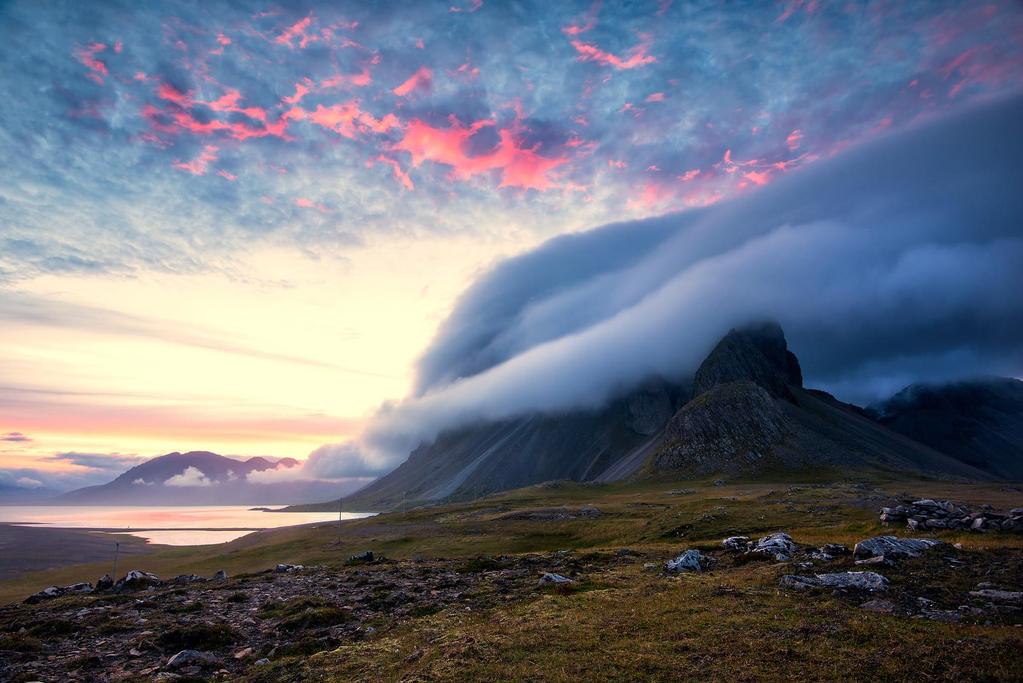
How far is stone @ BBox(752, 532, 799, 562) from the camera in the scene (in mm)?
33250

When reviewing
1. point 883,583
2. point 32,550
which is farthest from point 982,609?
point 32,550

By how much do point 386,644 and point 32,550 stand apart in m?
181

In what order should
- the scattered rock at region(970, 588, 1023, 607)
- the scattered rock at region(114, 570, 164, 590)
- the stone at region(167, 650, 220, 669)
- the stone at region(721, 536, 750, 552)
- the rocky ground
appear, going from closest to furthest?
1. the scattered rock at region(970, 588, 1023, 607)
2. the stone at region(167, 650, 220, 669)
3. the rocky ground
4. the stone at region(721, 536, 750, 552)
5. the scattered rock at region(114, 570, 164, 590)

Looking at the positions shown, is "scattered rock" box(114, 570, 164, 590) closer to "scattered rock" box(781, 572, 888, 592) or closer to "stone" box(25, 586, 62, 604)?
"stone" box(25, 586, 62, 604)

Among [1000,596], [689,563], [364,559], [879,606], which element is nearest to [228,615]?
[364,559]

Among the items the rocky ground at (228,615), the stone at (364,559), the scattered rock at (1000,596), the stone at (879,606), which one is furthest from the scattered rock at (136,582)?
the scattered rock at (1000,596)

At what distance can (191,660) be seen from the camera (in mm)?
21047

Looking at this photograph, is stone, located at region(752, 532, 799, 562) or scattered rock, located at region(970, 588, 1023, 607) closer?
scattered rock, located at region(970, 588, 1023, 607)

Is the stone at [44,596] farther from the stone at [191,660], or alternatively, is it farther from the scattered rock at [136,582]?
the stone at [191,660]

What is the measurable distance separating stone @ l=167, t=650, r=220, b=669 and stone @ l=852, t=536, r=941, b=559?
33.0m

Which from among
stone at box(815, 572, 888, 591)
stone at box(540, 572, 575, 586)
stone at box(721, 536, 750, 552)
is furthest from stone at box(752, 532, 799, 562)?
stone at box(540, 572, 575, 586)

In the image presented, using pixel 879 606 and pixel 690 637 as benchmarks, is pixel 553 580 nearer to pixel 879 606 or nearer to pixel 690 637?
pixel 690 637

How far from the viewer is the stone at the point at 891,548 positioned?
28.2m

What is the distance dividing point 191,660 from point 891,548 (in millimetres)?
35711
